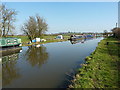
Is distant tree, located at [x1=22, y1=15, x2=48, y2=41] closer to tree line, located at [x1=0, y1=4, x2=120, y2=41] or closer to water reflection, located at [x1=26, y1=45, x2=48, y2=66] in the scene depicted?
tree line, located at [x1=0, y1=4, x2=120, y2=41]

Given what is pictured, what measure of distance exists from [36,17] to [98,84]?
40491 millimetres

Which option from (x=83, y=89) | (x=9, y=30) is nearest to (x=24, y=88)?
(x=83, y=89)

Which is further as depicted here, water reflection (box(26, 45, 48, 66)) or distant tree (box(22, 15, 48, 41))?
distant tree (box(22, 15, 48, 41))

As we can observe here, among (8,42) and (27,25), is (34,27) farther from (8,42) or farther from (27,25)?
(8,42)

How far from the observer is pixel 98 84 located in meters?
5.65

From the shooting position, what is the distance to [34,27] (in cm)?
3709

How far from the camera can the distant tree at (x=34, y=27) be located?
118ft

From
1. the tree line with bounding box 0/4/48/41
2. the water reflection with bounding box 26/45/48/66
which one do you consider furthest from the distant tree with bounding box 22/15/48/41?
the water reflection with bounding box 26/45/48/66

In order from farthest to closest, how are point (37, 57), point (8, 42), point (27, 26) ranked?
point (27, 26) → point (8, 42) → point (37, 57)

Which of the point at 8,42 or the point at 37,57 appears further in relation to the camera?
the point at 8,42

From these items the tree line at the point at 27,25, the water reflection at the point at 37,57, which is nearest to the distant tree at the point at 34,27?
the tree line at the point at 27,25

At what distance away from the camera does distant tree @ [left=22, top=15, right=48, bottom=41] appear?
36.0 m

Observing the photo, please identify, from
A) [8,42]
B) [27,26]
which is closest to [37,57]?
[8,42]

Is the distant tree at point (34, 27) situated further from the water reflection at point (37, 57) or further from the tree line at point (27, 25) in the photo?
the water reflection at point (37, 57)
